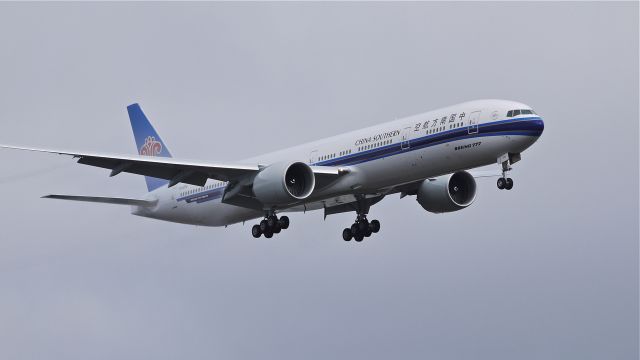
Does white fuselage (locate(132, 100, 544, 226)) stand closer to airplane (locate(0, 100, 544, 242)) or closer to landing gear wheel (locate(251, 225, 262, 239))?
airplane (locate(0, 100, 544, 242))

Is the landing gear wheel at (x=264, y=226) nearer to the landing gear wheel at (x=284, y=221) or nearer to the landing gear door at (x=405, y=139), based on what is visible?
the landing gear wheel at (x=284, y=221)

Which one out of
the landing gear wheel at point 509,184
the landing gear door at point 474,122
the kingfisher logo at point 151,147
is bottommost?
the landing gear wheel at point 509,184

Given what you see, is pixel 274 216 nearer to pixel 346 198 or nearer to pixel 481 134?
pixel 346 198

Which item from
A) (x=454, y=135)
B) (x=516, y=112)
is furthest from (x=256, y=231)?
(x=516, y=112)

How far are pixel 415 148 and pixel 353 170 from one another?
3321mm

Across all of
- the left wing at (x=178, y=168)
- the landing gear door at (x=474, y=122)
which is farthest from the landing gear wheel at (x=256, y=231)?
the landing gear door at (x=474, y=122)

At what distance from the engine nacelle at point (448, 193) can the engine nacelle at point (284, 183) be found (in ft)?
20.9

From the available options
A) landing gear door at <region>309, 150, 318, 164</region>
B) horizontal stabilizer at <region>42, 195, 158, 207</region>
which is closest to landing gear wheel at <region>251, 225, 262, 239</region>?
landing gear door at <region>309, 150, 318, 164</region>

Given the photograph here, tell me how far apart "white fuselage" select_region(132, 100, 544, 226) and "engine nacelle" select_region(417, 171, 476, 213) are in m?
2.20

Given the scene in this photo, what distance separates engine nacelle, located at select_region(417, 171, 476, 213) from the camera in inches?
2121

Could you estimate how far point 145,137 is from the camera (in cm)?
6312

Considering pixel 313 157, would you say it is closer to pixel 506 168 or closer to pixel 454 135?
pixel 454 135

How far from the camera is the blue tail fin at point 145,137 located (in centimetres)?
6193

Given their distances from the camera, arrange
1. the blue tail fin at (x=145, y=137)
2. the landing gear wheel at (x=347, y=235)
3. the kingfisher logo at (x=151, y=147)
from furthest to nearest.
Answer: the kingfisher logo at (x=151, y=147) → the blue tail fin at (x=145, y=137) → the landing gear wheel at (x=347, y=235)
